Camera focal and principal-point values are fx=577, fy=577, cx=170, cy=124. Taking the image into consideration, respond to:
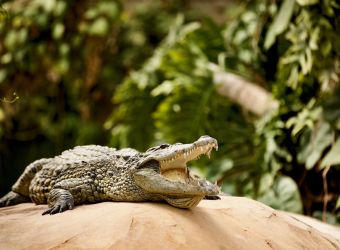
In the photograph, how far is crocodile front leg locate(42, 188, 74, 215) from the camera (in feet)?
9.73

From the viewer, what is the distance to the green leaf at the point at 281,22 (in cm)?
549

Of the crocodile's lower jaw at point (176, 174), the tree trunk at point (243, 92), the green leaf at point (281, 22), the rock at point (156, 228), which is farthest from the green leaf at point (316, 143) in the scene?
the crocodile's lower jaw at point (176, 174)

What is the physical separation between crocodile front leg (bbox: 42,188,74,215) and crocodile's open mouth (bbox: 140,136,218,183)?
19.3 inches

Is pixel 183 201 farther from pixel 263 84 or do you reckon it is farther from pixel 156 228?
pixel 263 84

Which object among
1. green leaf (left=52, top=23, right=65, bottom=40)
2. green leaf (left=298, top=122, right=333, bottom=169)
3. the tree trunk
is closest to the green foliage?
green leaf (left=298, top=122, right=333, bottom=169)

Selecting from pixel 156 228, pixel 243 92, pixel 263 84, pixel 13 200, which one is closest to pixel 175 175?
pixel 156 228

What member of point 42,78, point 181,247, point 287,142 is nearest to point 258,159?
point 287,142

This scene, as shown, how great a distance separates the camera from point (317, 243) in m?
3.18

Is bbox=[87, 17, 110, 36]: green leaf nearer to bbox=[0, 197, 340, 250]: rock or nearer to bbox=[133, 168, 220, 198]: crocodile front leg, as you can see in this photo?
bbox=[0, 197, 340, 250]: rock

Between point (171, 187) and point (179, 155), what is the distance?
0.16 metres

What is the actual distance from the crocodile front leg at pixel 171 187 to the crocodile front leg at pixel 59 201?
0.41 metres

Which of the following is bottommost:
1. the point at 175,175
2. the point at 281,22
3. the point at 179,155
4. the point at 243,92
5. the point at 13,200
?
the point at 13,200

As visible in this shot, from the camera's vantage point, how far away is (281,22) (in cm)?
554

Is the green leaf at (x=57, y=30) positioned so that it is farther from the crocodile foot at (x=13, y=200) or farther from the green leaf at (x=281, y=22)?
the crocodile foot at (x=13, y=200)
